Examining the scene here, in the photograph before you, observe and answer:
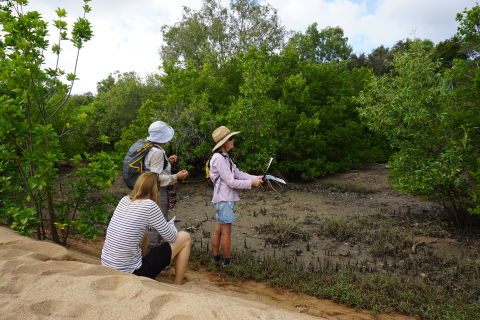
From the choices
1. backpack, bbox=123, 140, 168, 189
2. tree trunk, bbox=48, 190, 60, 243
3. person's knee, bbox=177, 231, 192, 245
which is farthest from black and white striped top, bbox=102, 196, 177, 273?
tree trunk, bbox=48, 190, 60, 243

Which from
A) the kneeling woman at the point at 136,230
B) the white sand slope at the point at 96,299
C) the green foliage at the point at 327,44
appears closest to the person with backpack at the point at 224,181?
the kneeling woman at the point at 136,230

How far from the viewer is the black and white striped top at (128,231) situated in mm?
3570

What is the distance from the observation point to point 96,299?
2695 mm

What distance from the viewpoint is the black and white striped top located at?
357 cm

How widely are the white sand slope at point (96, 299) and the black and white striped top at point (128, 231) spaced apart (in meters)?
0.27

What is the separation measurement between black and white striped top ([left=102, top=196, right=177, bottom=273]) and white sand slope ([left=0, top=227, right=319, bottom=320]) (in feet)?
0.87

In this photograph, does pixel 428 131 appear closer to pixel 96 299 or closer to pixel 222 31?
pixel 96 299

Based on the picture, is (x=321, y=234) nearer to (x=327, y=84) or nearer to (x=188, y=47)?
(x=327, y=84)

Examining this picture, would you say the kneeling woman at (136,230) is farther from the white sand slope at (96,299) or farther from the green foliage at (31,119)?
the green foliage at (31,119)

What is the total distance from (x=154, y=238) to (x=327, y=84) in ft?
33.7

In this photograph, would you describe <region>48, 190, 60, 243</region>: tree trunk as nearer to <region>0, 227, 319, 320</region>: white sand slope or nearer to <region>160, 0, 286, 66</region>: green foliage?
<region>0, 227, 319, 320</region>: white sand slope

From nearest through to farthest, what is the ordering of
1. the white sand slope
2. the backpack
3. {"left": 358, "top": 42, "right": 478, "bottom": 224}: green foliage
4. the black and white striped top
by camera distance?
the white sand slope, the black and white striped top, the backpack, {"left": 358, "top": 42, "right": 478, "bottom": 224}: green foliage

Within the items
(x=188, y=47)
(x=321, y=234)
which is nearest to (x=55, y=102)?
(x=321, y=234)

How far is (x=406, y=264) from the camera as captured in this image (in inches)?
206
